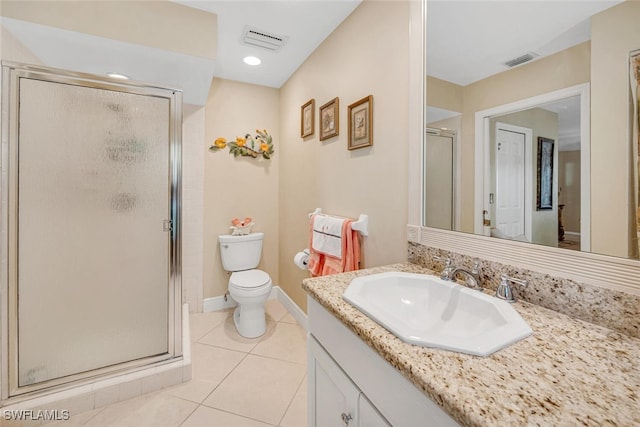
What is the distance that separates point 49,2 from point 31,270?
1373mm

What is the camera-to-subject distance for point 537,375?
514mm

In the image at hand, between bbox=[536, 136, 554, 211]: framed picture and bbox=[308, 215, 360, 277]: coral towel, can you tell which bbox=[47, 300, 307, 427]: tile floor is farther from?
bbox=[536, 136, 554, 211]: framed picture

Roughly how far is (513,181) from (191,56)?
188cm

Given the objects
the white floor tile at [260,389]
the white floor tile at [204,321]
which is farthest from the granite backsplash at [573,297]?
the white floor tile at [204,321]

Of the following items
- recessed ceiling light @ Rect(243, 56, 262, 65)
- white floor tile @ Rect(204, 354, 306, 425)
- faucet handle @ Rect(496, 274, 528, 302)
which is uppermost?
recessed ceiling light @ Rect(243, 56, 262, 65)

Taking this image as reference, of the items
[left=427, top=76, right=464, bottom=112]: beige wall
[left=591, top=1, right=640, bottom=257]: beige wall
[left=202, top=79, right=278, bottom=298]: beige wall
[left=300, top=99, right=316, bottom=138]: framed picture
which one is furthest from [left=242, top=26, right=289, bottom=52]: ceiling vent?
[left=591, top=1, right=640, bottom=257]: beige wall

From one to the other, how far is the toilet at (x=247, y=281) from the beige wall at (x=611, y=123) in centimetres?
197

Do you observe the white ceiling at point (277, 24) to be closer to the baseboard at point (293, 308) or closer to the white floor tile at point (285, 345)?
the baseboard at point (293, 308)

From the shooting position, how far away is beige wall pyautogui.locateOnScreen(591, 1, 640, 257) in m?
0.68

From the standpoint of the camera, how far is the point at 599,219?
73 cm

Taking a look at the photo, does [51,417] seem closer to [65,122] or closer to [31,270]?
[31,270]

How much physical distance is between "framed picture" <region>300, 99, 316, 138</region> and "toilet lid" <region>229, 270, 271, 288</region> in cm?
127

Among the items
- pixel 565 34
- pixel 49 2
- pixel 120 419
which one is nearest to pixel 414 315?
pixel 565 34

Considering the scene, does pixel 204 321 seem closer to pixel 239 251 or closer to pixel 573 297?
pixel 239 251
